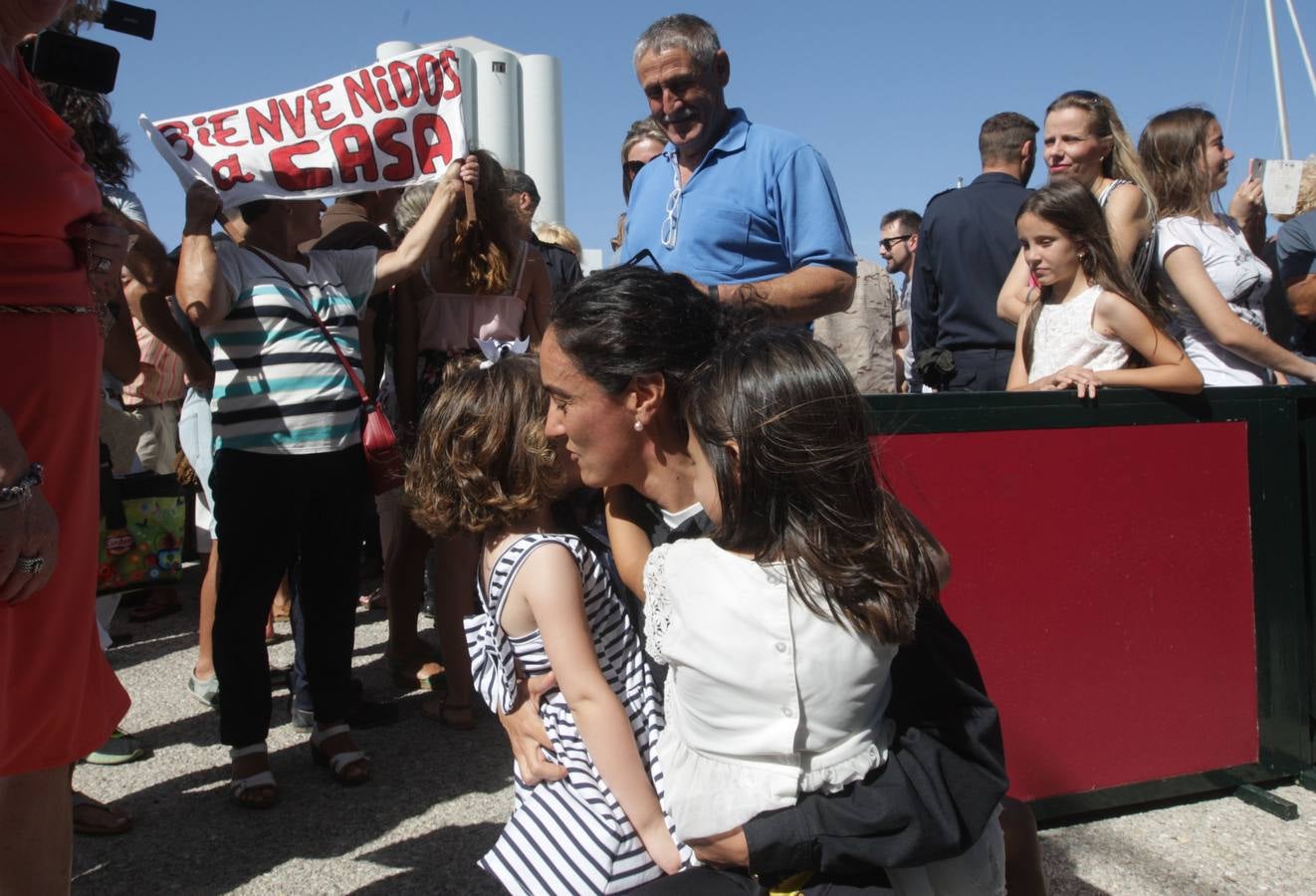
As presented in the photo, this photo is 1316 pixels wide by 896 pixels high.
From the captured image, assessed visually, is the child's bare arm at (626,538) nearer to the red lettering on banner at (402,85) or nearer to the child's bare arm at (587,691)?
the child's bare arm at (587,691)

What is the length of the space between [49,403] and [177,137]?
2.03 m

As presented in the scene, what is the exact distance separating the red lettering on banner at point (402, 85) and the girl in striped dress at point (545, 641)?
77.2 inches

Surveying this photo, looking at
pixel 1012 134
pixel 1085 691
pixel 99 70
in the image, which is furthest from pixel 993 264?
pixel 99 70

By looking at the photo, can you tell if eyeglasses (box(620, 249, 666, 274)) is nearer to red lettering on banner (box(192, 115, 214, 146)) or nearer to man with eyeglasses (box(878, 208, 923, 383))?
red lettering on banner (box(192, 115, 214, 146))

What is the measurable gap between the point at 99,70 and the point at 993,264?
3.34 m

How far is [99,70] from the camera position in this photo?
224 cm

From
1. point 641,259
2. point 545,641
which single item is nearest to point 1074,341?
point 641,259

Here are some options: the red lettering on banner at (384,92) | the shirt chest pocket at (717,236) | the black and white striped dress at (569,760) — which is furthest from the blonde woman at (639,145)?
the black and white striped dress at (569,760)

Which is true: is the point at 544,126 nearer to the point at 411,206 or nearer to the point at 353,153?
the point at 411,206

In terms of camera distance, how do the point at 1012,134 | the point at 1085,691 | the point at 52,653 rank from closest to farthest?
the point at 52,653 < the point at 1085,691 < the point at 1012,134

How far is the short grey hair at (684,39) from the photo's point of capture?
10.1ft

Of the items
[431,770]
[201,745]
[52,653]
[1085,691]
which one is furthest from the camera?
[201,745]

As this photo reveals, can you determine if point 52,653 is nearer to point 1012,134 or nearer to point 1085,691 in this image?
point 1085,691

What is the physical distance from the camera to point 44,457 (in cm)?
183
